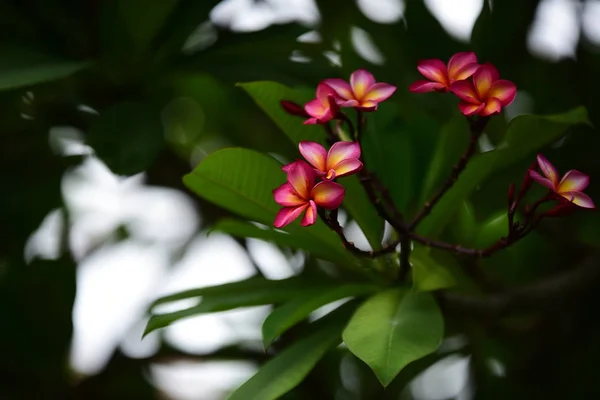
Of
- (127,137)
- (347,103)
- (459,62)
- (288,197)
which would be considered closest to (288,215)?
(288,197)

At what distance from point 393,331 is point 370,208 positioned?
0.20m

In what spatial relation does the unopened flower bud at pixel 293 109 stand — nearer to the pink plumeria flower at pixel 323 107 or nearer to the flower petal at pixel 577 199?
the pink plumeria flower at pixel 323 107

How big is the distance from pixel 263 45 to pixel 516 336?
2.08 feet

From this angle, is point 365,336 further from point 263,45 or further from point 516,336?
point 516,336

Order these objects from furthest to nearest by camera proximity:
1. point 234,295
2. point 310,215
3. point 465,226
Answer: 1. point 465,226
2. point 234,295
3. point 310,215

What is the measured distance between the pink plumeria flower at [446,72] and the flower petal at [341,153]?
0.10 meters

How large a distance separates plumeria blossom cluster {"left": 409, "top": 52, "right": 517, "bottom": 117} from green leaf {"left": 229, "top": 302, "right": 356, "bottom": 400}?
27 centimetres

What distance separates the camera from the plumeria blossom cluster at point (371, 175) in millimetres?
605

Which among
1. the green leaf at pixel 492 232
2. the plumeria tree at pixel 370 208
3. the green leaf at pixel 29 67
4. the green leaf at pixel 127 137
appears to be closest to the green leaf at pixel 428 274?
the plumeria tree at pixel 370 208

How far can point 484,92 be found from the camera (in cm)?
67

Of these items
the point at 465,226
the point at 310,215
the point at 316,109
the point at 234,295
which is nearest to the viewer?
the point at 310,215

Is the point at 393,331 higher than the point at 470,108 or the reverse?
the reverse

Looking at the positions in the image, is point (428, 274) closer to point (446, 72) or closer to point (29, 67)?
point (446, 72)

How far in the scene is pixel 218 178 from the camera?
0.74m
